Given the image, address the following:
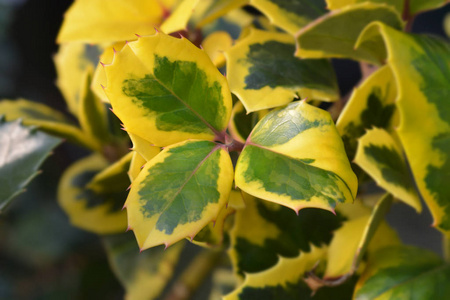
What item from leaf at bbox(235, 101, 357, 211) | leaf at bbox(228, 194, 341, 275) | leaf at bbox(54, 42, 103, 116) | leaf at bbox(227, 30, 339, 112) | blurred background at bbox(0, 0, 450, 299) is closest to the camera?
leaf at bbox(235, 101, 357, 211)

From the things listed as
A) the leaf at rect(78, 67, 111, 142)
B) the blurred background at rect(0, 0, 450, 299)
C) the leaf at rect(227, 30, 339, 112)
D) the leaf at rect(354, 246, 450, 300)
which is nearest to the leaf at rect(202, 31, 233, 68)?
the leaf at rect(227, 30, 339, 112)

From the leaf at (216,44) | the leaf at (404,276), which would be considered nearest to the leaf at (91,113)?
the leaf at (216,44)

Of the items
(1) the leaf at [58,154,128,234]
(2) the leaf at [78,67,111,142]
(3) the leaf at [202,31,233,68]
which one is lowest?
(1) the leaf at [58,154,128,234]

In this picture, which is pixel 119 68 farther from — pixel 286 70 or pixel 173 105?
pixel 286 70

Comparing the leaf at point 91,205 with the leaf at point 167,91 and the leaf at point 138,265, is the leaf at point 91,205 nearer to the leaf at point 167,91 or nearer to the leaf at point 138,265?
the leaf at point 138,265

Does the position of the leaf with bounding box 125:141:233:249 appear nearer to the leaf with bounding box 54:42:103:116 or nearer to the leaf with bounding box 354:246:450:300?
the leaf with bounding box 354:246:450:300

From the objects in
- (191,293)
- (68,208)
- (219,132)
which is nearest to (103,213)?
(68,208)

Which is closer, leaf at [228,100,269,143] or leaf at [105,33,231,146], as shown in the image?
leaf at [105,33,231,146]

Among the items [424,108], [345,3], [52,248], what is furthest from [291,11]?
[52,248]
